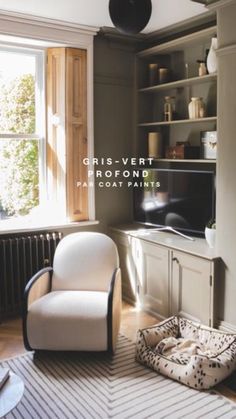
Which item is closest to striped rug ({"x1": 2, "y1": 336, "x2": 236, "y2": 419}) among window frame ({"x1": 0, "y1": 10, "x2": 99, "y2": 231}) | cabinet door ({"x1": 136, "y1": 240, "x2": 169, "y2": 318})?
cabinet door ({"x1": 136, "y1": 240, "x2": 169, "y2": 318})

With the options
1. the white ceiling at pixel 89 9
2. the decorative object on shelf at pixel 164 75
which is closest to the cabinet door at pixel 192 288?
the decorative object on shelf at pixel 164 75

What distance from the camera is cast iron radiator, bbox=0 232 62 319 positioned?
146 inches

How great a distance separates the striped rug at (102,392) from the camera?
94.5 inches

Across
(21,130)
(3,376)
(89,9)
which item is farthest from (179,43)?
(3,376)

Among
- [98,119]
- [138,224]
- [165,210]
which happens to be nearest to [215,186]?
[165,210]

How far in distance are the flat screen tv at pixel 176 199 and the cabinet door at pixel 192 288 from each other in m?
0.36

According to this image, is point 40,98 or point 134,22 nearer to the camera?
point 134,22

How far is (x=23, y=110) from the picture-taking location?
3965 mm

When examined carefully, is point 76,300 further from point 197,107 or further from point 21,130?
point 197,107

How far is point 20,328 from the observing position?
11.8ft

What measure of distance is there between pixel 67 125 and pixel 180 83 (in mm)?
1101

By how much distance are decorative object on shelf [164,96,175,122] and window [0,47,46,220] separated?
3.81 feet

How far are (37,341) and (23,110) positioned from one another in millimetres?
2122

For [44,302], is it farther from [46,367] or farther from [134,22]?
[134,22]
